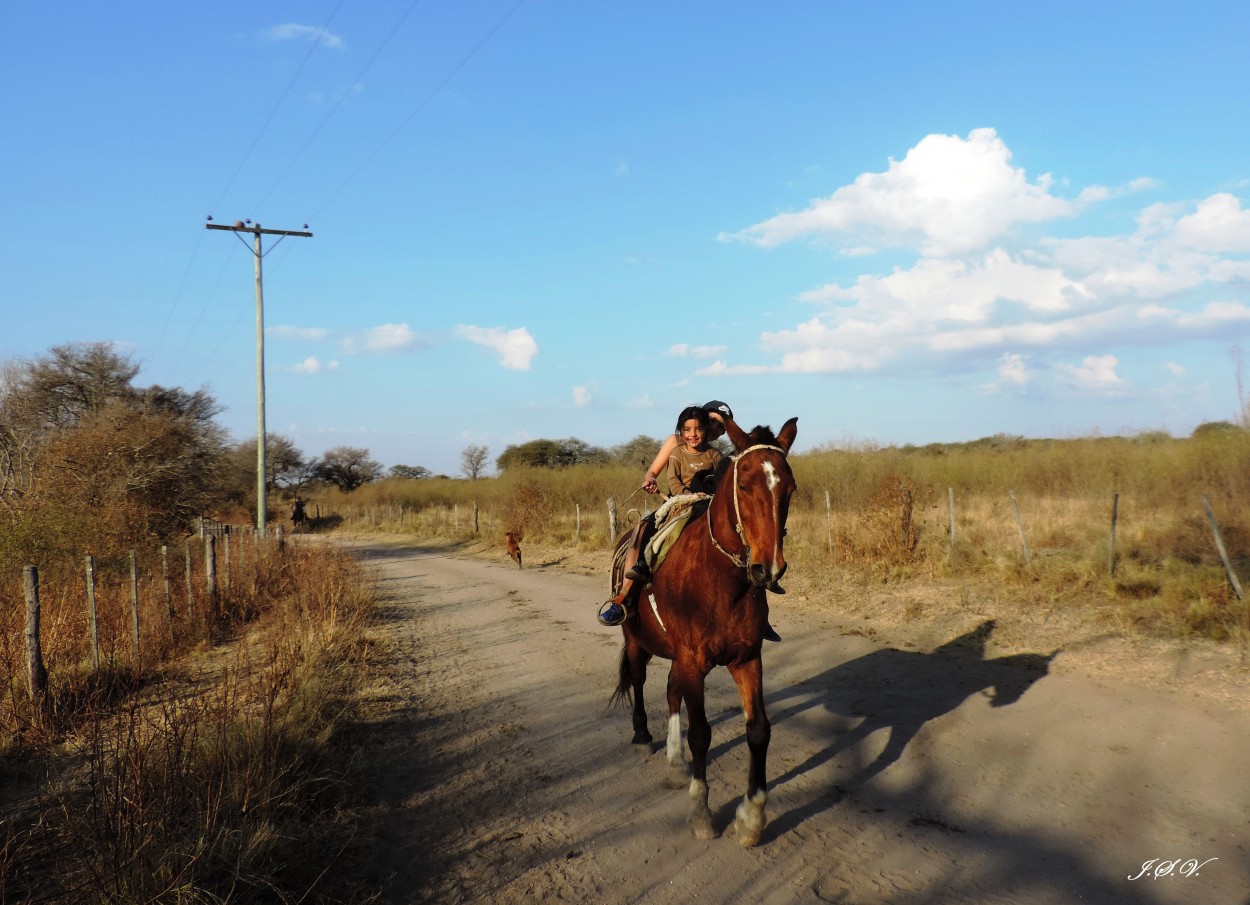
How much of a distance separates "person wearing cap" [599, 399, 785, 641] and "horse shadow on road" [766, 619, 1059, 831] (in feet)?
3.47

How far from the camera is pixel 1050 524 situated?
14148mm

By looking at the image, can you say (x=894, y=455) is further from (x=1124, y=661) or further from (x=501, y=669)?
(x=501, y=669)

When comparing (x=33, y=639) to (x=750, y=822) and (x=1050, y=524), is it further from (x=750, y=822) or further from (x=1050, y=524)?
(x=1050, y=524)

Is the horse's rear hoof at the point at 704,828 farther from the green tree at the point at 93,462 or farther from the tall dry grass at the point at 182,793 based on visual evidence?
the green tree at the point at 93,462

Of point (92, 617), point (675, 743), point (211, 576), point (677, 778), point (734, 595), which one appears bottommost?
point (677, 778)

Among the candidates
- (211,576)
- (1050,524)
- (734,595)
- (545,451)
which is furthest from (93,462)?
(545,451)

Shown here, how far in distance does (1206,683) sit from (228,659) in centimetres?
1043

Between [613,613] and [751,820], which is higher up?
[613,613]

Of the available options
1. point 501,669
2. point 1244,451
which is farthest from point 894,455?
point 501,669

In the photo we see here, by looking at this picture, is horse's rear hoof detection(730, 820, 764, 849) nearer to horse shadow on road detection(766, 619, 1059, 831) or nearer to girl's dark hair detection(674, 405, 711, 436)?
horse shadow on road detection(766, 619, 1059, 831)

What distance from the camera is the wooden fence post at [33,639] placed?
243 inches

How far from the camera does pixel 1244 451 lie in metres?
12.6

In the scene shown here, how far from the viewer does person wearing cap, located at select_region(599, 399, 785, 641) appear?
526 centimetres

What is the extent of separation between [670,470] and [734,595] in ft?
6.00
